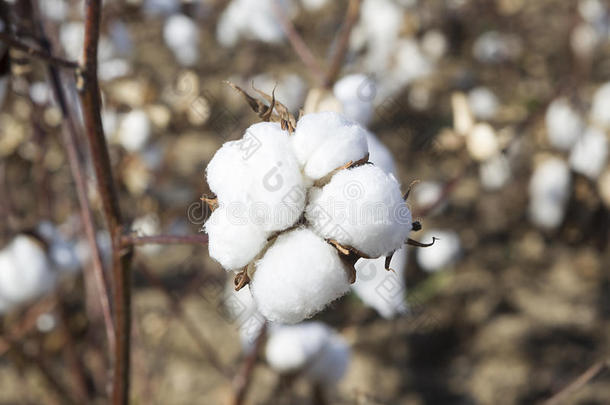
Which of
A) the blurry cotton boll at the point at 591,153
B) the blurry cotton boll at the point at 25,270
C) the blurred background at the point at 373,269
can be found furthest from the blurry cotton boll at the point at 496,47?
the blurry cotton boll at the point at 25,270

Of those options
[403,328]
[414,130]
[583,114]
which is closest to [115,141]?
[403,328]

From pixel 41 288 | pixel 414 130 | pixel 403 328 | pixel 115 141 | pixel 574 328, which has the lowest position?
pixel 574 328

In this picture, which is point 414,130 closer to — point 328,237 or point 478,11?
point 478,11

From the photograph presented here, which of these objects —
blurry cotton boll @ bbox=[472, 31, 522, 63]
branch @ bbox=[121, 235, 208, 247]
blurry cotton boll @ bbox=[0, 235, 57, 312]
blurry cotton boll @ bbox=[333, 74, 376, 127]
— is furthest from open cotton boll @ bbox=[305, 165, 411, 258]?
blurry cotton boll @ bbox=[472, 31, 522, 63]

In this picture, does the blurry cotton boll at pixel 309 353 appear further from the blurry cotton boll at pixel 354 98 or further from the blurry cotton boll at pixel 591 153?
the blurry cotton boll at pixel 591 153

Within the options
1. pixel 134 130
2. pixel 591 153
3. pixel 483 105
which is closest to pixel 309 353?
pixel 134 130

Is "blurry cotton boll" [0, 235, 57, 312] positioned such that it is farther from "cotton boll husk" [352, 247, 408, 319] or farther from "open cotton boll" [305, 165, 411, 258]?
"open cotton boll" [305, 165, 411, 258]
